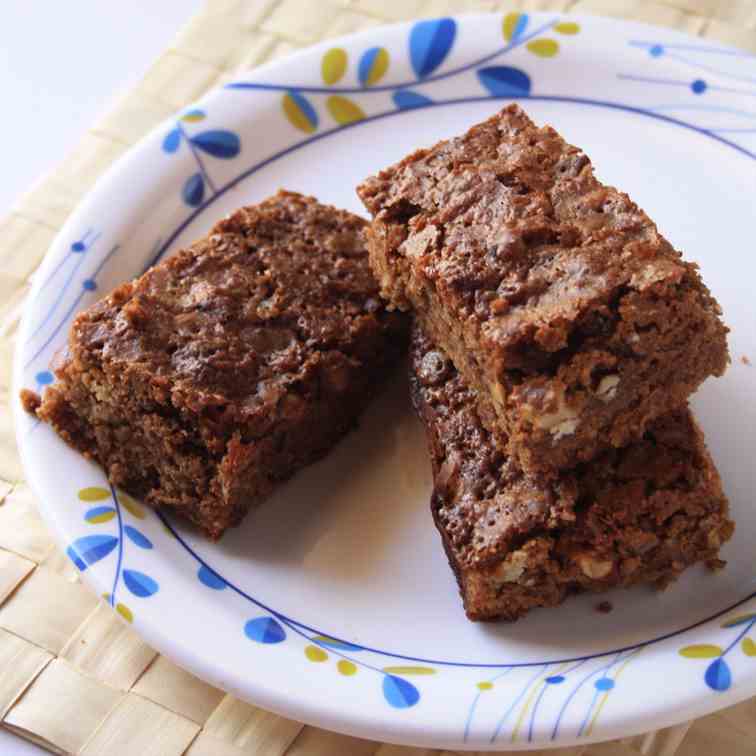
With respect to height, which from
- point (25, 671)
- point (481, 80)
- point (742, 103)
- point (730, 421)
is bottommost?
point (25, 671)

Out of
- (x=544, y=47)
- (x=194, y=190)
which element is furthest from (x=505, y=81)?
(x=194, y=190)

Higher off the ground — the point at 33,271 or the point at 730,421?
the point at 730,421

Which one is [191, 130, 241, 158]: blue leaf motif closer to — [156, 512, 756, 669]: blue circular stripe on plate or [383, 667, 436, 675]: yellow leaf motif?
[156, 512, 756, 669]: blue circular stripe on plate

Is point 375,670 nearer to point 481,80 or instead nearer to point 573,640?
point 573,640

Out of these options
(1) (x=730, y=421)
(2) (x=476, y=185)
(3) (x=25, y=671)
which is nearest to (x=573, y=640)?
(1) (x=730, y=421)

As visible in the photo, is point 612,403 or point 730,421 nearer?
point 612,403

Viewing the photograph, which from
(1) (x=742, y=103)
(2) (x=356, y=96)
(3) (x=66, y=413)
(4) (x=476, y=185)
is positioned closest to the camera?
(4) (x=476, y=185)

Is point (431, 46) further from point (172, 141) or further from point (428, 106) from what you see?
point (172, 141)
